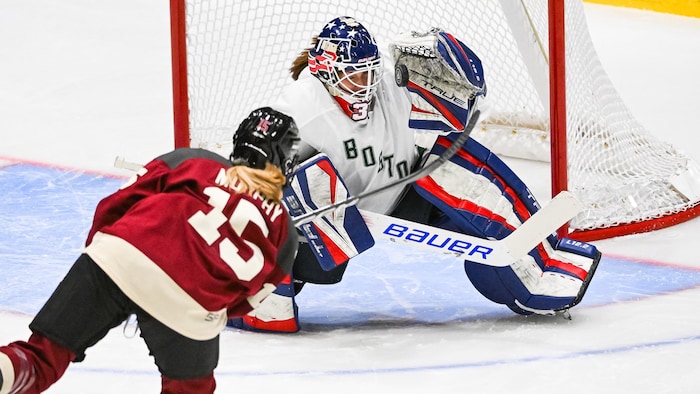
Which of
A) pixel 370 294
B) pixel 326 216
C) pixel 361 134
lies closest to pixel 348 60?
pixel 361 134

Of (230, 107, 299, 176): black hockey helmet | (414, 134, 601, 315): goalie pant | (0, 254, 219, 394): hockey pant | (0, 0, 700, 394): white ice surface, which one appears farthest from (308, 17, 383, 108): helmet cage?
(0, 254, 219, 394): hockey pant

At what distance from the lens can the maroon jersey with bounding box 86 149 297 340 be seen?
87.6 inches

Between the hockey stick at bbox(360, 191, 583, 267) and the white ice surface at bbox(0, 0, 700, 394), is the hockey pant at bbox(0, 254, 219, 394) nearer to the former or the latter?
the white ice surface at bbox(0, 0, 700, 394)

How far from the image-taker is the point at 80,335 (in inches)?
89.4

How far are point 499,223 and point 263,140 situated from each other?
3.44ft

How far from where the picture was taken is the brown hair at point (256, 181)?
7.41ft

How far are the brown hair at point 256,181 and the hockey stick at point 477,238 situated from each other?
3.04 ft

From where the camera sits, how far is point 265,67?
4.34m

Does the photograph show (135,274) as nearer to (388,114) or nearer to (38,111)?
(388,114)

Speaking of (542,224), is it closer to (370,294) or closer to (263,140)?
(370,294)

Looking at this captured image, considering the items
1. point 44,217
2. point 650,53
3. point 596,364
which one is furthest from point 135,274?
point 650,53

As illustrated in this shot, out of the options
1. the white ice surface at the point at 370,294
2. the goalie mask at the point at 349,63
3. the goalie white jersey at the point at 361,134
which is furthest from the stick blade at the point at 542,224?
the goalie mask at the point at 349,63

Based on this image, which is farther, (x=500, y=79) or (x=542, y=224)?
(x=500, y=79)

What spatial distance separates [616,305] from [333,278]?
2.51 feet
